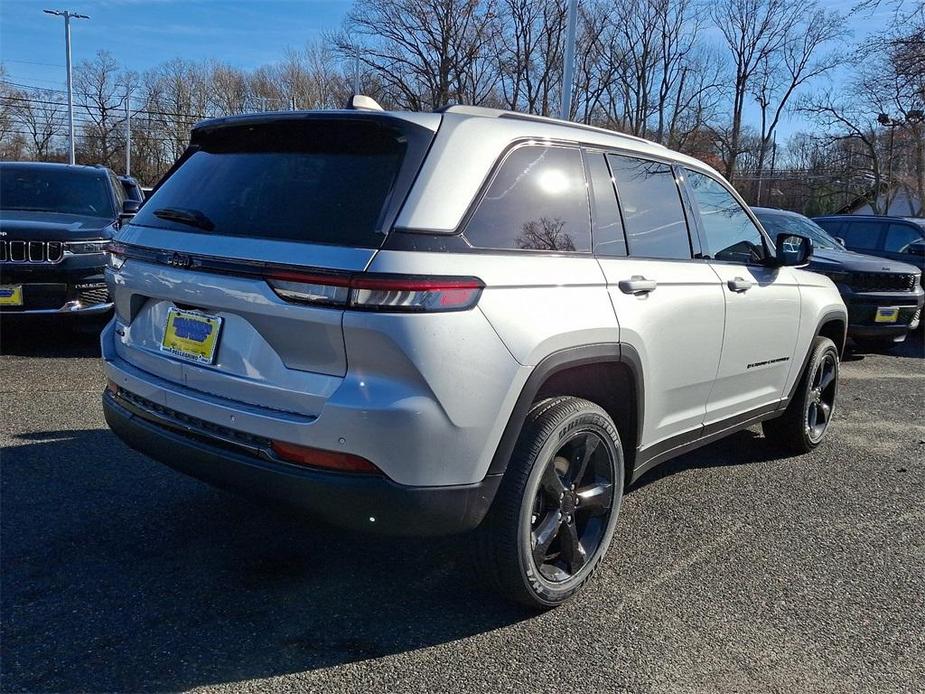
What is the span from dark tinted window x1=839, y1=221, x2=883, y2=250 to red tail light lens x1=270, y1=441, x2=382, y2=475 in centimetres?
1138

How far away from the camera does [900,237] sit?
37.2 ft

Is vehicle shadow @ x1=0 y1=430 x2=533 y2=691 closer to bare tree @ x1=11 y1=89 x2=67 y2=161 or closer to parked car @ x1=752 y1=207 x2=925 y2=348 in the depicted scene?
parked car @ x1=752 y1=207 x2=925 y2=348

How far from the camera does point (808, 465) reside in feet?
16.4

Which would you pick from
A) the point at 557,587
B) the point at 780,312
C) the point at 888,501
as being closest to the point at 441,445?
the point at 557,587

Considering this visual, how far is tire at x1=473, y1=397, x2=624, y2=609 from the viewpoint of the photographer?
269 cm

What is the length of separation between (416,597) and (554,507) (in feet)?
2.11

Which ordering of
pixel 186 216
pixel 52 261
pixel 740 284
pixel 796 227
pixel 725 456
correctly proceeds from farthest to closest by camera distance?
pixel 796 227 < pixel 52 261 < pixel 725 456 < pixel 740 284 < pixel 186 216

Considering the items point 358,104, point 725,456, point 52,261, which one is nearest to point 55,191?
point 52,261

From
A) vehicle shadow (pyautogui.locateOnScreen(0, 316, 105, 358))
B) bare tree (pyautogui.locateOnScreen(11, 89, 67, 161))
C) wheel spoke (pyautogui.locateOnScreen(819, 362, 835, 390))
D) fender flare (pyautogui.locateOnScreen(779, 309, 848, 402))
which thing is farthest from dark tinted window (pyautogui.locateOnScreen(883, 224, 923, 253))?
bare tree (pyautogui.locateOnScreen(11, 89, 67, 161))

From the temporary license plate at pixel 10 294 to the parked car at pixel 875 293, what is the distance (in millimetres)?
7876

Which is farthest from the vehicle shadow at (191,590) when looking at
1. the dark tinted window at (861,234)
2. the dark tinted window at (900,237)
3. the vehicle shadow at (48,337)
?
the dark tinted window at (861,234)

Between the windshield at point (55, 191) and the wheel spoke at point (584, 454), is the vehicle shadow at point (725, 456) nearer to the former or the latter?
the wheel spoke at point (584, 454)

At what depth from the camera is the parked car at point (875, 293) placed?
8750 millimetres

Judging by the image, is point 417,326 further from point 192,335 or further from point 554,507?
point 554,507
